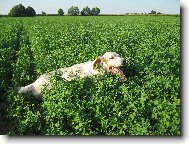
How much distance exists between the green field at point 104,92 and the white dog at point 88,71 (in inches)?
4.6

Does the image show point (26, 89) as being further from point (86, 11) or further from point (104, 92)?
point (86, 11)

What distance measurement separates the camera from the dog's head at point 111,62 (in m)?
5.91

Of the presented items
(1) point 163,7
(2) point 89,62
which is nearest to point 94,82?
(2) point 89,62

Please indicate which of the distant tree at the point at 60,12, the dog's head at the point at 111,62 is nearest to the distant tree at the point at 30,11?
the distant tree at the point at 60,12

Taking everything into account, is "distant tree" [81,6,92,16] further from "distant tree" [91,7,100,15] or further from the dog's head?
the dog's head

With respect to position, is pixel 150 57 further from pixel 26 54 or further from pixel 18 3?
pixel 26 54

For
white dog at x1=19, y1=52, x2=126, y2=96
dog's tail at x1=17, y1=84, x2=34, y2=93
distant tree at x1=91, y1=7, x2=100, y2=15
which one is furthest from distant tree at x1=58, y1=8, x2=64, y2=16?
dog's tail at x1=17, y1=84, x2=34, y2=93

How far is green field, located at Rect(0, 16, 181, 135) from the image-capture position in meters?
5.11

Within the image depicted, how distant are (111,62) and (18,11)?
1.49 metres

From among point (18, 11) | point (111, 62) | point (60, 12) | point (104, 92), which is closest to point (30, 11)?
point (18, 11)

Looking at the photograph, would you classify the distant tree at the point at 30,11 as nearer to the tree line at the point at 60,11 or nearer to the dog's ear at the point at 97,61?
the tree line at the point at 60,11

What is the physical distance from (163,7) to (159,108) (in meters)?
1.41

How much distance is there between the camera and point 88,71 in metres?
6.05

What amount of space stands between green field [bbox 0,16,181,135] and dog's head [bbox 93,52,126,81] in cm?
10
